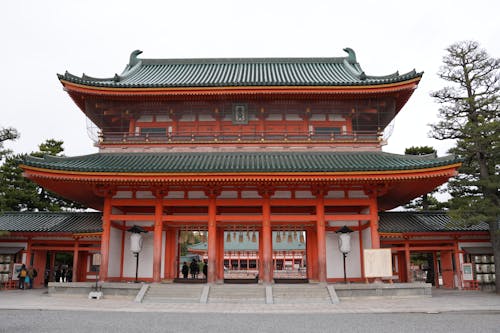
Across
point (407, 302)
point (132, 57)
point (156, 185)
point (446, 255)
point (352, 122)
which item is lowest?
point (407, 302)

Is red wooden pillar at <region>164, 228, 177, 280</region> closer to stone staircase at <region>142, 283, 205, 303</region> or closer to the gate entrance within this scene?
stone staircase at <region>142, 283, 205, 303</region>

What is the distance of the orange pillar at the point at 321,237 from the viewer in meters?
18.7

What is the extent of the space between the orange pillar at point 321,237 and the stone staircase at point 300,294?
90 cm

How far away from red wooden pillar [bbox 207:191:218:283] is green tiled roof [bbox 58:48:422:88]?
7640 millimetres

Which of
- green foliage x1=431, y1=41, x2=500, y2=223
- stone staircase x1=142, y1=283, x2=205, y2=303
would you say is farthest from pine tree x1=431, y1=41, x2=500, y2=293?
stone staircase x1=142, y1=283, x2=205, y2=303

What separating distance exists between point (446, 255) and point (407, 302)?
9.13m

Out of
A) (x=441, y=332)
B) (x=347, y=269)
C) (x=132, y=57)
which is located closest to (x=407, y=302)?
(x=347, y=269)

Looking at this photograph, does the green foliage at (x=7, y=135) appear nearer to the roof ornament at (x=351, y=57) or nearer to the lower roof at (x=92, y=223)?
the lower roof at (x=92, y=223)

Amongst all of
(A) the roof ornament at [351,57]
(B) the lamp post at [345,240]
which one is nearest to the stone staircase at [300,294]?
(B) the lamp post at [345,240]

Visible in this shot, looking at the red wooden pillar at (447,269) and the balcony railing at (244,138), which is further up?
the balcony railing at (244,138)

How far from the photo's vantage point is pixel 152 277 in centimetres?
2038

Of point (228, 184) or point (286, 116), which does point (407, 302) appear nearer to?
point (228, 184)

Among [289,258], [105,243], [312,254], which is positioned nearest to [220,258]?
[312,254]

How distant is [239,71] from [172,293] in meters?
15.9
